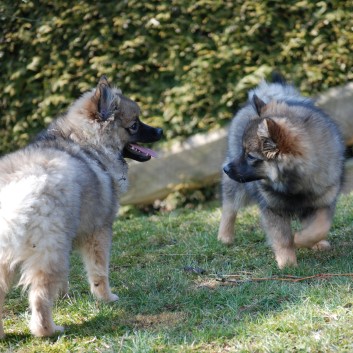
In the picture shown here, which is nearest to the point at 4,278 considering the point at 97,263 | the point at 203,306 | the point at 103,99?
the point at 97,263

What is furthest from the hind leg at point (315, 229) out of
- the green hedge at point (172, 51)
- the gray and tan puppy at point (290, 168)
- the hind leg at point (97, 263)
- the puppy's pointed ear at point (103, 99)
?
the green hedge at point (172, 51)

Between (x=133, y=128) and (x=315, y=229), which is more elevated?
(x=133, y=128)

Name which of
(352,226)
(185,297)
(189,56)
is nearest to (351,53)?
(189,56)

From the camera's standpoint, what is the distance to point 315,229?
468 cm

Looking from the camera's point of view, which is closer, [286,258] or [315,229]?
[315,229]

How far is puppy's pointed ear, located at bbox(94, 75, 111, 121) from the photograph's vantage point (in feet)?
15.0

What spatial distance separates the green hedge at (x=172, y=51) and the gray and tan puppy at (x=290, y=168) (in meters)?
3.45

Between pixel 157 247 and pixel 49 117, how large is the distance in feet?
11.5

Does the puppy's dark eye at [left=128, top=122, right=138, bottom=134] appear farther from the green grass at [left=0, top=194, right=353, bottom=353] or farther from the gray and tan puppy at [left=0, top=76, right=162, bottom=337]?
the green grass at [left=0, top=194, right=353, bottom=353]

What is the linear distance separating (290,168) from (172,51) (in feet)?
14.9

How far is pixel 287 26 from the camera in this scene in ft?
28.0

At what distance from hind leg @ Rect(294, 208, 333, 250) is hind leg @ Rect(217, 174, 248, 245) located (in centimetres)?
109

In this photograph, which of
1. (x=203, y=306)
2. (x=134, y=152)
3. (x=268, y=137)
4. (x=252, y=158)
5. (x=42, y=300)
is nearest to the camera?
(x=42, y=300)

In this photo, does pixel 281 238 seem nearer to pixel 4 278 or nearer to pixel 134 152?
pixel 134 152
